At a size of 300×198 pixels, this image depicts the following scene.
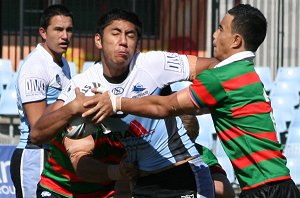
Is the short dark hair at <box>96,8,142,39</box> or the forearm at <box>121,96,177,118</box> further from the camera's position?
the short dark hair at <box>96,8,142,39</box>

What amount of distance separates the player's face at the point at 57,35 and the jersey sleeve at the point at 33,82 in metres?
0.29

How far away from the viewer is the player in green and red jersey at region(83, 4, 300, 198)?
17.7 feet

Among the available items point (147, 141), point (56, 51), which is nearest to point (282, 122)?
point (56, 51)

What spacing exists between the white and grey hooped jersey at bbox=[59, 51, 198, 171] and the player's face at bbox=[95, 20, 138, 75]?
0.30ft

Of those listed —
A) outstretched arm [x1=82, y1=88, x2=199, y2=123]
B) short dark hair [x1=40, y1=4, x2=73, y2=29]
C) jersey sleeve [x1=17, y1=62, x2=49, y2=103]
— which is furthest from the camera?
short dark hair [x1=40, y1=4, x2=73, y2=29]

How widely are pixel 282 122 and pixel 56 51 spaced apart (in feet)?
20.3

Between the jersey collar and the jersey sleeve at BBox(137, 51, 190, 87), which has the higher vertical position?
the jersey collar

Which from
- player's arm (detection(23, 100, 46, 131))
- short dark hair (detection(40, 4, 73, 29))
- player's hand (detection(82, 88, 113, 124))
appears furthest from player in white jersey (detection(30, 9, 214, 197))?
short dark hair (detection(40, 4, 73, 29))

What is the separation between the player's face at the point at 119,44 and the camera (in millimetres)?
5934

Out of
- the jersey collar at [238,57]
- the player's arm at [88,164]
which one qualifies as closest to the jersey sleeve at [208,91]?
the jersey collar at [238,57]

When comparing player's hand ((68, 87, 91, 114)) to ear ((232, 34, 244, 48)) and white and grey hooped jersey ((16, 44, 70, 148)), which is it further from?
white and grey hooped jersey ((16, 44, 70, 148))

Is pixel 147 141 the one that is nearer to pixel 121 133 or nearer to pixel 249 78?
pixel 121 133

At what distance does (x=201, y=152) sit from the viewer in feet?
22.6

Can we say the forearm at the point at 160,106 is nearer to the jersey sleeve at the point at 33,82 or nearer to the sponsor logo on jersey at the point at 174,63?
the sponsor logo on jersey at the point at 174,63
